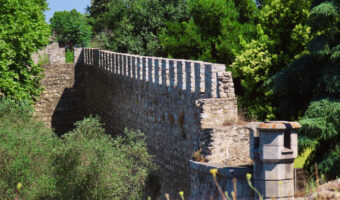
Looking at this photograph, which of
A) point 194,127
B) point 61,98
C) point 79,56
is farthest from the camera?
point 79,56

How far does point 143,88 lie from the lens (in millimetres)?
14695

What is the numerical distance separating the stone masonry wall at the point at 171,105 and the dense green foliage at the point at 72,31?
96.2ft

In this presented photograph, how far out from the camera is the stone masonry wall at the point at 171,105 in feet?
35.2

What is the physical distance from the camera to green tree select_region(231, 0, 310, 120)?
18406 mm

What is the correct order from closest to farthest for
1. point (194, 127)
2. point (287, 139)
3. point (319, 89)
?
point (287, 139) < point (194, 127) < point (319, 89)

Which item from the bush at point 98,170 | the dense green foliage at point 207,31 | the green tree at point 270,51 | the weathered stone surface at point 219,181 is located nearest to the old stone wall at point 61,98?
the dense green foliage at point 207,31

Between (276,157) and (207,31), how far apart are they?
672 inches

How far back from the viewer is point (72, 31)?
158ft

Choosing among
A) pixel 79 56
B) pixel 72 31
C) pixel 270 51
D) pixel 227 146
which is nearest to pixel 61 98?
pixel 79 56

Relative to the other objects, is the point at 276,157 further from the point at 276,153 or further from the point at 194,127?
the point at 194,127

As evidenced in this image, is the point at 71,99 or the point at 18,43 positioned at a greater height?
the point at 18,43

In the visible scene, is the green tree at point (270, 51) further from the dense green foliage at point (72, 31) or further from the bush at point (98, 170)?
the dense green foliage at point (72, 31)

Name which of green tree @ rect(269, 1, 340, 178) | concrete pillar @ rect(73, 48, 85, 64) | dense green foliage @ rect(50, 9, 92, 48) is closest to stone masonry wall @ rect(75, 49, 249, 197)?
green tree @ rect(269, 1, 340, 178)

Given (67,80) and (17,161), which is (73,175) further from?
(67,80)
